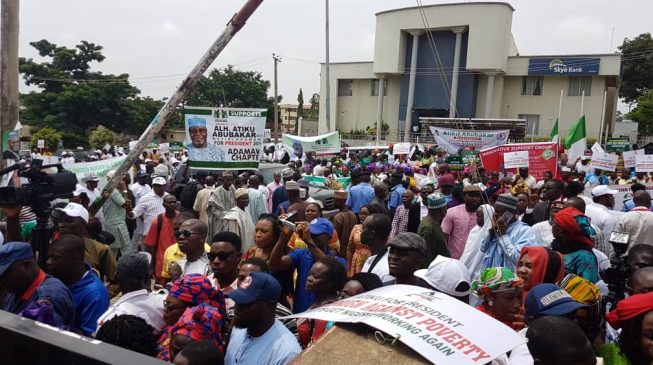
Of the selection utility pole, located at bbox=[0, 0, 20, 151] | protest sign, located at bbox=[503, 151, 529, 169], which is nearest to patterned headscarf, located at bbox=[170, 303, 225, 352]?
utility pole, located at bbox=[0, 0, 20, 151]

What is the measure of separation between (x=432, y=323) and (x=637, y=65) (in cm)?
5655

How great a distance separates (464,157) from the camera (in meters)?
12.6

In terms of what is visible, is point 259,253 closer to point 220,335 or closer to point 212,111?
point 220,335

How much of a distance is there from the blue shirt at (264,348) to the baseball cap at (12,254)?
1.32 meters

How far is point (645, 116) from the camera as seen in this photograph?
37844 mm

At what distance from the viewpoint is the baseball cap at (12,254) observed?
2805mm

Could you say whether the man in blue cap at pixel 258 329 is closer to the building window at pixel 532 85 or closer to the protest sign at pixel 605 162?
the protest sign at pixel 605 162

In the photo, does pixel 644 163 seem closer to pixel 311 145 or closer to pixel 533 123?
pixel 311 145

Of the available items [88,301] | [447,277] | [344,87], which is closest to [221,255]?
[88,301]

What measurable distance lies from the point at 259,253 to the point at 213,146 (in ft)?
11.2

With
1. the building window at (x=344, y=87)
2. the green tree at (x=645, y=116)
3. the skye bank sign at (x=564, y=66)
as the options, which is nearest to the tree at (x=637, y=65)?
the green tree at (x=645, y=116)

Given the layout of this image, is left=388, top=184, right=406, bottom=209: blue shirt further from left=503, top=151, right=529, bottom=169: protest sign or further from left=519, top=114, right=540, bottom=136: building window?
left=519, top=114, right=540, bottom=136: building window

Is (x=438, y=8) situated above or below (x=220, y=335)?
above

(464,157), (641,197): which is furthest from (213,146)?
(464,157)
